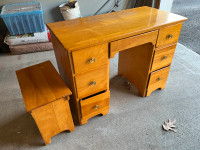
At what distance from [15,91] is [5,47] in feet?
3.52

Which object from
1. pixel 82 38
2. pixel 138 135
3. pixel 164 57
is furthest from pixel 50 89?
pixel 164 57

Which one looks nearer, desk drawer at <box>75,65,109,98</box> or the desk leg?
desk drawer at <box>75,65,109,98</box>

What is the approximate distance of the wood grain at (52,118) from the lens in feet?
3.46

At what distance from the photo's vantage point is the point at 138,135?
1287mm

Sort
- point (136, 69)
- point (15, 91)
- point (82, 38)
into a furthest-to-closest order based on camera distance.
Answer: point (15, 91), point (136, 69), point (82, 38)

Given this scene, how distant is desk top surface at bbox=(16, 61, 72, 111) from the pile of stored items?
1.21m

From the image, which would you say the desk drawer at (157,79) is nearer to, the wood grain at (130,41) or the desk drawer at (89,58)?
the wood grain at (130,41)

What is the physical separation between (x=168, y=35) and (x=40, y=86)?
3.57 ft

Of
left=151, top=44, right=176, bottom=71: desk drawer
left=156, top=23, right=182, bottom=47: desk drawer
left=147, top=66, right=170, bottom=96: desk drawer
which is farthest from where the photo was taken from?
left=147, top=66, right=170, bottom=96: desk drawer

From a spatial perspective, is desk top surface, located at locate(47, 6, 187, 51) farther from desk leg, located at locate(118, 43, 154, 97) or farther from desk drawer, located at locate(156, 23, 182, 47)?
desk leg, located at locate(118, 43, 154, 97)

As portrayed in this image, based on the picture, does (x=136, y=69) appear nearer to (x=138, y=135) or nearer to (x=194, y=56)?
(x=138, y=135)

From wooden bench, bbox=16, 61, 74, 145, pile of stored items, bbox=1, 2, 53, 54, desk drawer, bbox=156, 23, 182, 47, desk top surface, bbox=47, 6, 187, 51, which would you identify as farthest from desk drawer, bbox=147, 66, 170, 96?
pile of stored items, bbox=1, 2, 53, 54

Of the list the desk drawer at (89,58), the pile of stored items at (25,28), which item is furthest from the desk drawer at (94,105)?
the pile of stored items at (25,28)

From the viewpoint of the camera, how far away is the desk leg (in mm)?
1390
